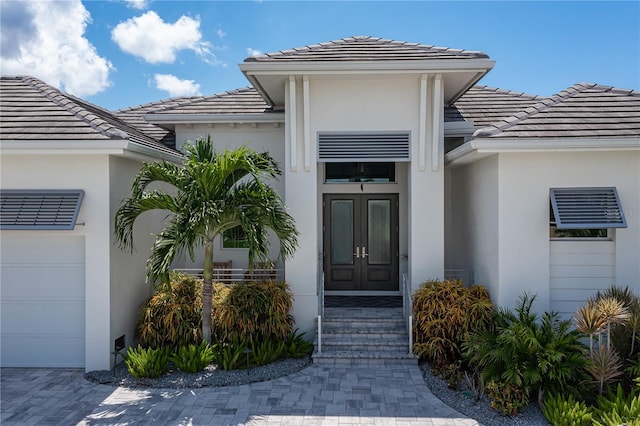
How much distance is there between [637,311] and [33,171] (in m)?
10.5

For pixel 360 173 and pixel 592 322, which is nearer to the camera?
pixel 592 322

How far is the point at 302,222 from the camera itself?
902 cm

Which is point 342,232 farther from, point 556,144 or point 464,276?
point 556,144

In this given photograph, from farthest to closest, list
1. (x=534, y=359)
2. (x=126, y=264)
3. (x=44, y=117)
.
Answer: (x=126, y=264)
(x=44, y=117)
(x=534, y=359)

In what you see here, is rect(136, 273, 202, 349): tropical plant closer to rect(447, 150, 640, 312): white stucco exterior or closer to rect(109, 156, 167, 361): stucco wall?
rect(109, 156, 167, 361): stucco wall

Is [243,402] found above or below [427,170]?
below

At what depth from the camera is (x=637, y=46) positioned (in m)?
8.86

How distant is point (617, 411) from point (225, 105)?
9920mm

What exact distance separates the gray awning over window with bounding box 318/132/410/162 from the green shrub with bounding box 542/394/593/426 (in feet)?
16.4

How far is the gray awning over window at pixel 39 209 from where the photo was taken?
24.6 ft

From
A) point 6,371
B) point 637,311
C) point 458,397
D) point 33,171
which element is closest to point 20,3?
point 33,171

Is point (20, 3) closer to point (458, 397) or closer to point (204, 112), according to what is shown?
point (204, 112)

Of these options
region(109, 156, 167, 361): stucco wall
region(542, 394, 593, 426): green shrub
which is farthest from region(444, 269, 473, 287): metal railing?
region(109, 156, 167, 361): stucco wall

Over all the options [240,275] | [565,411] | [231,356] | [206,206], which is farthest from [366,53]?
[565,411]
